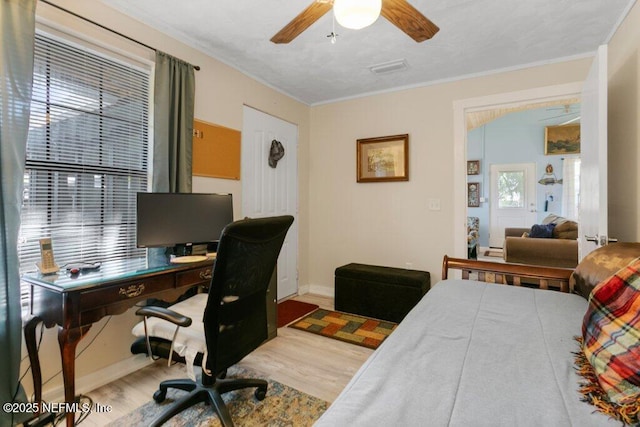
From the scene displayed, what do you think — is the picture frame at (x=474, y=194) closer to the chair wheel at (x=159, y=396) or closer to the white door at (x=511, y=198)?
the white door at (x=511, y=198)

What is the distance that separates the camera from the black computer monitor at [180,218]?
2010mm

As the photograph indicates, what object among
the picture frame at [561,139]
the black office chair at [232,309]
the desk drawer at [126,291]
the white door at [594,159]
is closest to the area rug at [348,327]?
the black office chair at [232,309]

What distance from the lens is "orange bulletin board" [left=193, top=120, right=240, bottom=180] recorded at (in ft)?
8.60

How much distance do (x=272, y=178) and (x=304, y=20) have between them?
2068mm

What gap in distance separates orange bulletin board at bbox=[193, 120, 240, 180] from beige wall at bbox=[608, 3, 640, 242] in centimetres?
301

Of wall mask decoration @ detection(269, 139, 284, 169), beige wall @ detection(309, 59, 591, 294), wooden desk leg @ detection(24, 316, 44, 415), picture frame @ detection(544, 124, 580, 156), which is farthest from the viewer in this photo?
picture frame @ detection(544, 124, 580, 156)

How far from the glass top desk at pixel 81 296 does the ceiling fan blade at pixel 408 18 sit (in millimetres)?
1799

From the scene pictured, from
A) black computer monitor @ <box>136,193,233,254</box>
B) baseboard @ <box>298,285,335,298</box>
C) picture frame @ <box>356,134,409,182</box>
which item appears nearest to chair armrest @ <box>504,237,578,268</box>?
picture frame @ <box>356,134,409,182</box>

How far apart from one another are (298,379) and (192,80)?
7.78 ft

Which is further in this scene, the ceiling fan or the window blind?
the window blind

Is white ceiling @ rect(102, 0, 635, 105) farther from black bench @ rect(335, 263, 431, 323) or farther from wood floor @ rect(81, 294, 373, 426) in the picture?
wood floor @ rect(81, 294, 373, 426)

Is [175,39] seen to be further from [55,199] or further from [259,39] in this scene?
[55,199]

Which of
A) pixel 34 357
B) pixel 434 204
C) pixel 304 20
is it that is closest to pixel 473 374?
pixel 304 20

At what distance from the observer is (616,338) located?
873 mm
